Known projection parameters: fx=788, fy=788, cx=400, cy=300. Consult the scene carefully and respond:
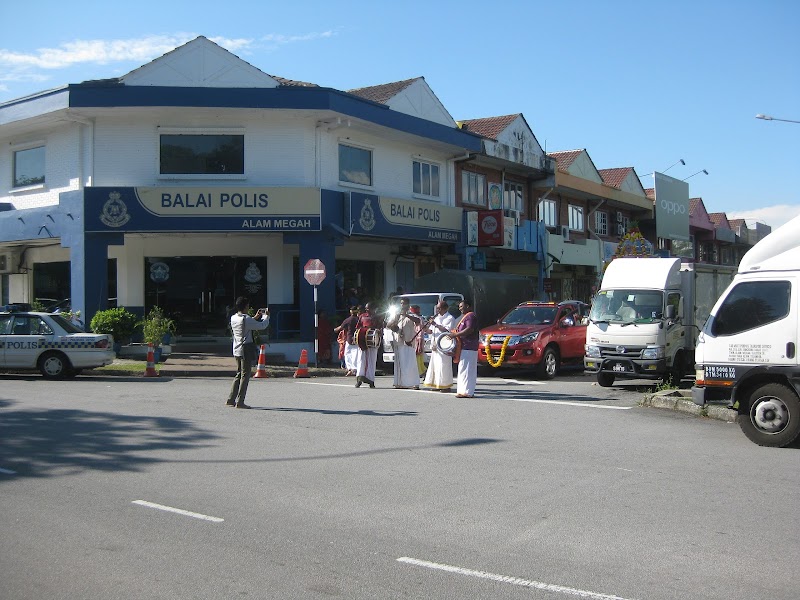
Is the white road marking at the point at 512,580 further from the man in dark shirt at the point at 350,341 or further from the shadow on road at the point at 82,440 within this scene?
the man in dark shirt at the point at 350,341

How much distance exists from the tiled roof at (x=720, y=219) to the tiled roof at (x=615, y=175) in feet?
49.5

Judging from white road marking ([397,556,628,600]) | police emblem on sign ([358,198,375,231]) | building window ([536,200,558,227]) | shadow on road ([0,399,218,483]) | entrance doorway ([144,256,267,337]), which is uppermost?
building window ([536,200,558,227])

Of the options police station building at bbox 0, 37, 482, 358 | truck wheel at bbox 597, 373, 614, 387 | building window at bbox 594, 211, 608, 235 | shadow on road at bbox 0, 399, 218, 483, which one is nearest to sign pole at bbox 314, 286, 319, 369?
police station building at bbox 0, 37, 482, 358

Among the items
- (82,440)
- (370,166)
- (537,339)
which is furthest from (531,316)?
(82,440)

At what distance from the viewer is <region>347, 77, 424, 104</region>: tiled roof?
85.6 ft

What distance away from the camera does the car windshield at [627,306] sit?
1625 cm

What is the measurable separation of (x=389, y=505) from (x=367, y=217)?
668 inches

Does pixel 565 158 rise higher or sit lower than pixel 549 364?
higher

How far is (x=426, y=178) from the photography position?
27.2 m

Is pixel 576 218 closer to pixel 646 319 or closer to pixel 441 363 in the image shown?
pixel 646 319

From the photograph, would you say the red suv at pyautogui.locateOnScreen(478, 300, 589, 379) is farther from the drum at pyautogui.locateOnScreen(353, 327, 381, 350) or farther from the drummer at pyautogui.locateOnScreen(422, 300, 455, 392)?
the drum at pyautogui.locateOnScreen(353, 327, 381, 350)

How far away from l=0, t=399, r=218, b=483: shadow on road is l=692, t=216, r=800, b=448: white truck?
21.8ft

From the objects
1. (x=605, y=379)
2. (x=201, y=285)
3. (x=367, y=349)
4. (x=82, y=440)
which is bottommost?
(x=82, y=440)

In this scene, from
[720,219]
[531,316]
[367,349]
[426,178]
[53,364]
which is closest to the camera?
[367,349]
